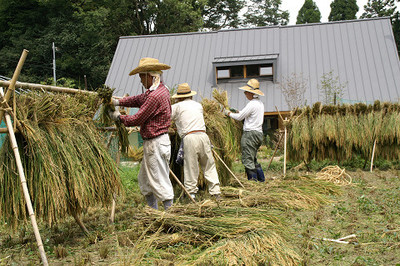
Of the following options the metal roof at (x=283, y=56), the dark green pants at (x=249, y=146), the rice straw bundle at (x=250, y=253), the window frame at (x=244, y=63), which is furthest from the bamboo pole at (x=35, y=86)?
the window frame at (x=244, y=63)

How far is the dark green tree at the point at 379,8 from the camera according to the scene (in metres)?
27.5

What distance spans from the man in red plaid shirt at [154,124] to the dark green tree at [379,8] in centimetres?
2626

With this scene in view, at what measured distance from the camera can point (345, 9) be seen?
30.7m

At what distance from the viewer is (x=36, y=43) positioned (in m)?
25.1

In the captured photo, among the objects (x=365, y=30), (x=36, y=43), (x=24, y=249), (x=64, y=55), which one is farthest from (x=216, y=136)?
(x=36, y=43)

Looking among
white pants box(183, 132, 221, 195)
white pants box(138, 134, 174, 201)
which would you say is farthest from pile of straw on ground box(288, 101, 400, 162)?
white pants box(138, 134, 174, 201)

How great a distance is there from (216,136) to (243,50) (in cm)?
1186

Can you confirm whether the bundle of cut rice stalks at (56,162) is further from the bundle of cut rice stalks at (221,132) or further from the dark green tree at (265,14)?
the dark green tree at (265,14)

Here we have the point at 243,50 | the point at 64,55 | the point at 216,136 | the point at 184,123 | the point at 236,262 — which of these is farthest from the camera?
the point at 64,55

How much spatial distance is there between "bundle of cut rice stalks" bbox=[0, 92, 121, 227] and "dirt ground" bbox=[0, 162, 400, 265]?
0.35m

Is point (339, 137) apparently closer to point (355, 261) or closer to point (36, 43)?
point (355, 261)

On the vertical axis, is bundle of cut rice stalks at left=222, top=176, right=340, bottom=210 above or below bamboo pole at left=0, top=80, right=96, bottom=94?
below

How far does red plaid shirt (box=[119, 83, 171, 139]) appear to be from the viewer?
4.69 meters

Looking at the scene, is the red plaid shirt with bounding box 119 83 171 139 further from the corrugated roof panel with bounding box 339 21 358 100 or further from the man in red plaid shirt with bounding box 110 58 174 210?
the corrugated roof panel with bounding box 339 21 358 100
